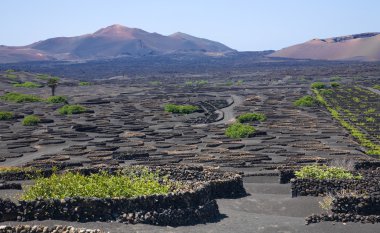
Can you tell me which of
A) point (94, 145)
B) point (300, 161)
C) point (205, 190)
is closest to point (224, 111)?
point (94, 145)

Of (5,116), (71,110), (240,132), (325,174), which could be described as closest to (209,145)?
(240,132)

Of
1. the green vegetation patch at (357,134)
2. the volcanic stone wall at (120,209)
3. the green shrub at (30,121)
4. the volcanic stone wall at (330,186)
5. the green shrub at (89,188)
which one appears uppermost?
the green shrub at (89,188)

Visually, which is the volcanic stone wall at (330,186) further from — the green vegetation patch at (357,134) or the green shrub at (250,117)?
the green shrub at (250,117)

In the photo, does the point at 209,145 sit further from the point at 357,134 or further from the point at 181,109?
the point at 181,109

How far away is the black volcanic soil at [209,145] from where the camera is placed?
89.9 ft

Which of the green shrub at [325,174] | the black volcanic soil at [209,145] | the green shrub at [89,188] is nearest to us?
the green shrub at [89,188]

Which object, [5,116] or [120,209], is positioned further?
[5,116]

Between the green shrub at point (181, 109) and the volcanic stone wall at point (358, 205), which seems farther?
the green shrub at point (181, 109)

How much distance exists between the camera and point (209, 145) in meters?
56.7

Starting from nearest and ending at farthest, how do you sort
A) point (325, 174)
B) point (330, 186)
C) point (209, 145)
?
1. point (330, 186)
2. point (325, 174)
3. point (209, 145)

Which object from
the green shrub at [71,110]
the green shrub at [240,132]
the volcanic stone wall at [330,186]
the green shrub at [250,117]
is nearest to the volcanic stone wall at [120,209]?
the volcanic stone wall at [330,186]

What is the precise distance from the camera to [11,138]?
64688 mm

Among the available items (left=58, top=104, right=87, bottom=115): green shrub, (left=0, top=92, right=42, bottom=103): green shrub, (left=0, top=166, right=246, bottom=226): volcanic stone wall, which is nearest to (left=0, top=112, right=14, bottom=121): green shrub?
(left=58, top=104, right=87, bottom=115): green shrub

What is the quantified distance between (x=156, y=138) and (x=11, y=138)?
668 inches
